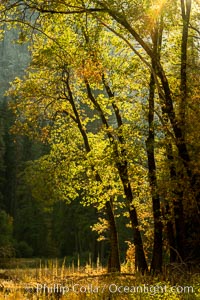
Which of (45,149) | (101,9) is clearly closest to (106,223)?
(101,9)

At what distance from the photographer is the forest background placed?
1175 centimetres

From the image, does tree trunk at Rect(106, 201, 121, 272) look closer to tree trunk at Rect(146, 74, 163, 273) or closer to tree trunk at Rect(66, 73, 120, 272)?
tree trunk at Rect(66, 73, 120, 272)

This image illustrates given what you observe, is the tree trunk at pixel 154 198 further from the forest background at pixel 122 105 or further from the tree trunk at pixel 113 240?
the tree trunk at pixel 113 240

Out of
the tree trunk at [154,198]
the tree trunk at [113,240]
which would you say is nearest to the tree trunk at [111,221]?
the tree trunk at [113,240]

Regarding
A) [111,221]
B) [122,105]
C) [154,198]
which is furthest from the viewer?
[111,221]

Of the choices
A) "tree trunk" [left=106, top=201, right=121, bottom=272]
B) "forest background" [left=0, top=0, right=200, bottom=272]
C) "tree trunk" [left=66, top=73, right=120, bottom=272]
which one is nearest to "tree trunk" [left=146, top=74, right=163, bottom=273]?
"forest background" [left=0, top=0, right=200, bottom=272]

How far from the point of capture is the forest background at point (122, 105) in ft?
38.5

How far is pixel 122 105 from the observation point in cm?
1588

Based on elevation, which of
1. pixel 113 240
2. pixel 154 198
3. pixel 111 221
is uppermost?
pixel 154 198

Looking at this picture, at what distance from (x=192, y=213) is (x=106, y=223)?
5218 millimetres

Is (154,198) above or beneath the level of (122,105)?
beneath

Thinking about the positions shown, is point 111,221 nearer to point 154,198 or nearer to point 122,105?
point 154,198

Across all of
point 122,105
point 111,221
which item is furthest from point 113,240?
point 122,105

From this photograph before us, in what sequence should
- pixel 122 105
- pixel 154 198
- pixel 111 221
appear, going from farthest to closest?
pixel 111 221
pixel 122 105
pixel 154 198
